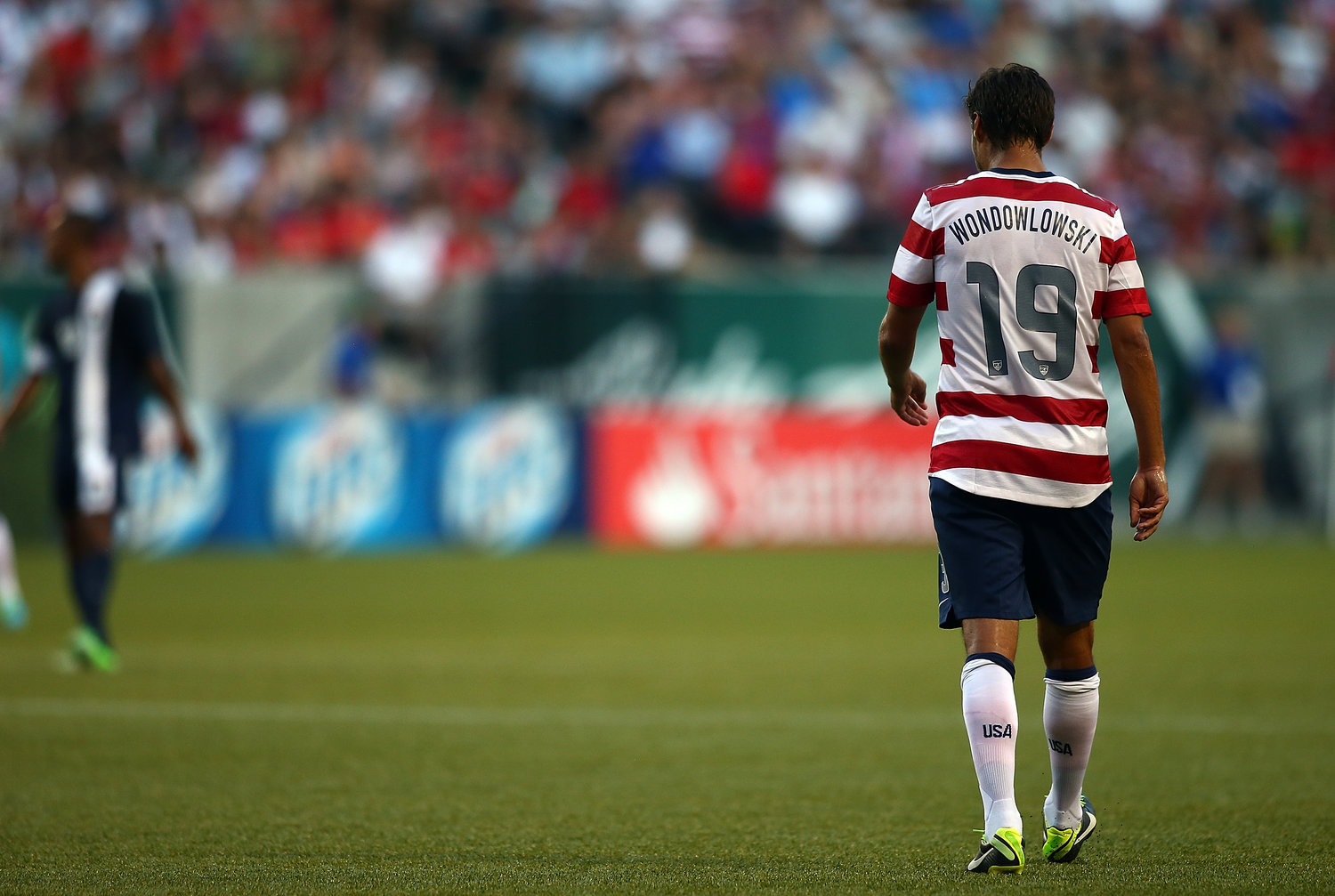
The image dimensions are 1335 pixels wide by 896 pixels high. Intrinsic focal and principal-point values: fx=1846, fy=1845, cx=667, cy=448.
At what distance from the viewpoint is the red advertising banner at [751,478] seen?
1862 cm

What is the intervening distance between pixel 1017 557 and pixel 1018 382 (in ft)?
1.54

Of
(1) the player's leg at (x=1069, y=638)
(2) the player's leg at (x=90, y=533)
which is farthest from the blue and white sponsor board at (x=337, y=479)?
(1) the player's leg at (x=1069, y=638)

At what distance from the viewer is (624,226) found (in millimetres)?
20812

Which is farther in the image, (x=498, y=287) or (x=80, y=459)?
(x=498, y=287)

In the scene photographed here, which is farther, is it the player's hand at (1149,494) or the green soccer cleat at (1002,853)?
the player's hand at (1149,494)

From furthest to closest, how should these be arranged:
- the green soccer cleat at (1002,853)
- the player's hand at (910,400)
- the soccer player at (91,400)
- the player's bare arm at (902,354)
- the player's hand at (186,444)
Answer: the soccer player at (91,400) < the player's hand at (186,444) < the player's hand at (910,400) < the player's bare arm at (902,354) < the green soccer cleat at (1002,853)

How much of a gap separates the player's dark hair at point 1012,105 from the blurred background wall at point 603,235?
13.7m

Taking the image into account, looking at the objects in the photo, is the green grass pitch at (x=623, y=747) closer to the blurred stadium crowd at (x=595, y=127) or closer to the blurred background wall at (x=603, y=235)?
the blurred background wall at (x=603, y=235)

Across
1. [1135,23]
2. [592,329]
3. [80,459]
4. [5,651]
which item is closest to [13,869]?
[80,459]

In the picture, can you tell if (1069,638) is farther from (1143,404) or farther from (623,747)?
(623,747)

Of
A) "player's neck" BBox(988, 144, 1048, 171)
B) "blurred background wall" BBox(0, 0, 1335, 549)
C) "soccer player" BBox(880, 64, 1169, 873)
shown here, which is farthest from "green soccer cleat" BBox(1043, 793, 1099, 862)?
"blurred background wall" BBox(0, 0, 1335, 549)

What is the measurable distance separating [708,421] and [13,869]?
45.7 feet

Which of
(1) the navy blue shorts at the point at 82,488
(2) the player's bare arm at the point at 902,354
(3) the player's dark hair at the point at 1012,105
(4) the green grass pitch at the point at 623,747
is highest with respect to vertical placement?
(3) the player's dark hair at the point at 1012,105

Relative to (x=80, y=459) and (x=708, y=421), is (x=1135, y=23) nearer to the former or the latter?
(x=708, y=421)
